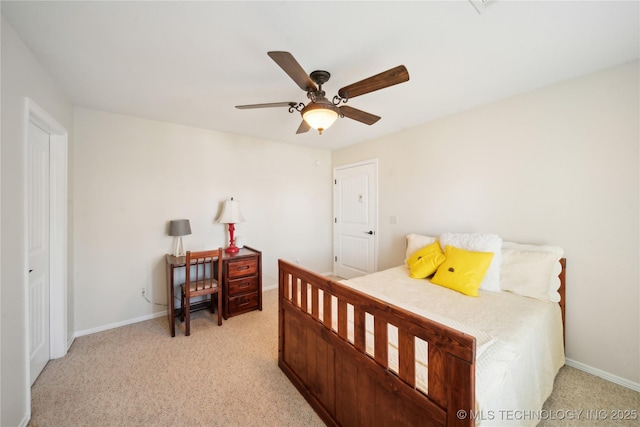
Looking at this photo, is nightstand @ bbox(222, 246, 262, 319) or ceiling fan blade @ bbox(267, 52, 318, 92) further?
nightstand @ bbox(222, 246, 262, 319)

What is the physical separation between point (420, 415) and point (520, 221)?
7.11ft

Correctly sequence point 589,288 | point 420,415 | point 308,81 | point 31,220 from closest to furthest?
1. point 420,415
2. point 308,81
3. point 31,220
4. point 589,288

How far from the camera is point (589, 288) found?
198 centimetres

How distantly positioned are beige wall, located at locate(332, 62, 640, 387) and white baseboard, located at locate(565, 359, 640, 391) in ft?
0.09

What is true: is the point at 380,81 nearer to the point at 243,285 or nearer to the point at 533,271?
the point at 533,271

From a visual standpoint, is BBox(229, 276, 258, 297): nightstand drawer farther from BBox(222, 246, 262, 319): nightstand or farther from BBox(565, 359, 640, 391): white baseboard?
BBox(565, 359, 640, 391): white baseboard

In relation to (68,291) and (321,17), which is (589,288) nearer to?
(321,17)

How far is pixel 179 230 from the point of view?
113 inches

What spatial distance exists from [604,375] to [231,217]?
3.88m

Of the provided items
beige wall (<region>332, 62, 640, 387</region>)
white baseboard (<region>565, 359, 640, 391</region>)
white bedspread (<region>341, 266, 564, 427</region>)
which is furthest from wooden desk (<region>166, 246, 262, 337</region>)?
white baseboard (<region>565, 359, 640, 391</region>)

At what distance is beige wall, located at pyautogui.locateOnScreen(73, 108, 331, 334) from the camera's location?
8.40 ft

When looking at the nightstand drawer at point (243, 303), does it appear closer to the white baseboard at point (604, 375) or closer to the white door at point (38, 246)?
the white door at point (38, 246)

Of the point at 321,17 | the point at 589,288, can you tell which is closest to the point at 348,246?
the point at 589,288

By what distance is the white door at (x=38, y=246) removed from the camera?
5.91 feet
